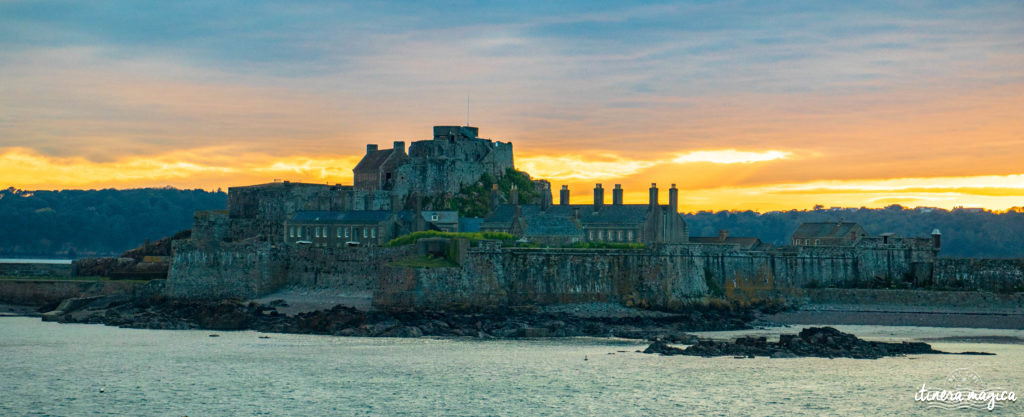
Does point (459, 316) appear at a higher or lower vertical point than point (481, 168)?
lower

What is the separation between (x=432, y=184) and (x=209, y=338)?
37.7 meters

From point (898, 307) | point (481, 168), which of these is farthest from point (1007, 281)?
point (481, 168)

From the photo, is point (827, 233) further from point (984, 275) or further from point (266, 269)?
Result: point (266, 269)

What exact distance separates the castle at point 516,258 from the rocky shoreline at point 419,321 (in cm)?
177

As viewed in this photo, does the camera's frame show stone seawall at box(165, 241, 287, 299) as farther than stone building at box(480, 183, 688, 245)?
No

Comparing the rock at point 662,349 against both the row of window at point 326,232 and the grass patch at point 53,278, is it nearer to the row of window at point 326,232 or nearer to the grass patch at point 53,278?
the row of window at point 326,232

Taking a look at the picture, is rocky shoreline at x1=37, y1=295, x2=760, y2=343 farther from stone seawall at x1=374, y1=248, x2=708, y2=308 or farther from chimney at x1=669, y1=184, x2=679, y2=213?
chimney at x1=669, y1=184, x2=679, y2=213

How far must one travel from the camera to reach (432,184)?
8981 centimetres

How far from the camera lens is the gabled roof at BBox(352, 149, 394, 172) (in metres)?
93.4

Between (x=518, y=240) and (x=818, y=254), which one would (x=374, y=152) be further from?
(x=818, y=254)

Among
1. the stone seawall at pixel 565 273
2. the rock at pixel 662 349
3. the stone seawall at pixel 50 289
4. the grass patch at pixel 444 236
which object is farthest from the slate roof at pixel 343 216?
the rock at pixel 662 349

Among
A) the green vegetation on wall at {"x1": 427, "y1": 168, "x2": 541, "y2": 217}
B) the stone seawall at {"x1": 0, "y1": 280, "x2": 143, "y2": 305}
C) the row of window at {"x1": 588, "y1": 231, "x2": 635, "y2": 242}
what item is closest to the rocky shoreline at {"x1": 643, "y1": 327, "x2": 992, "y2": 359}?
the row of window at {"x1": 588, "y1": 231, "x2": 635, "y2": 242}

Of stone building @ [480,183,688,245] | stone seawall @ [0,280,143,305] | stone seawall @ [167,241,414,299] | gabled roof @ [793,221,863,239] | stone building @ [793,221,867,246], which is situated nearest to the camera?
stone seawall @ [167,241,414,299]

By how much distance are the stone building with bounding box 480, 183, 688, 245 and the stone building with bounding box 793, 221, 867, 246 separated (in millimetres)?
10049
